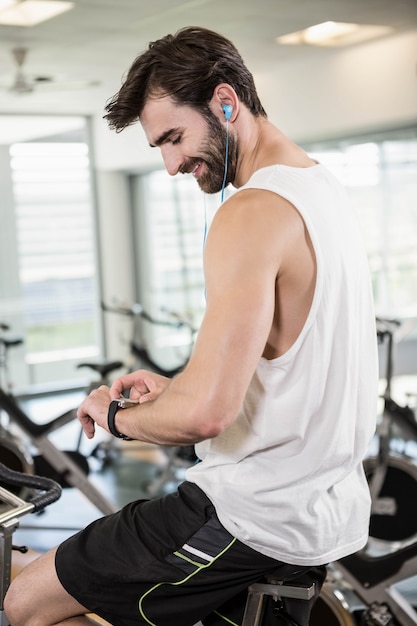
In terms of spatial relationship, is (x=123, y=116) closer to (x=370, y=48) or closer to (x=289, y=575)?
(x=289, y=575)

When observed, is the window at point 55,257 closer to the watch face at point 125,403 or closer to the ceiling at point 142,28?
the ceiling at point 142,28

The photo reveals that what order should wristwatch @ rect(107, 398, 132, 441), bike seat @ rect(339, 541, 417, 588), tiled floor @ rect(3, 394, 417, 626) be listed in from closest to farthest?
wristwatch @ rect(107, 398, 132, 441)
bike seat @ rect(339, 541, 417, 588)
tiled floor @ rect(3, 394, 417, 626)

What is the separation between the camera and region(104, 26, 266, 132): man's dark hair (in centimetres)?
131

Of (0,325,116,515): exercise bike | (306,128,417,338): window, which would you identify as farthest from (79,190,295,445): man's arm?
(306,128,417,338): window

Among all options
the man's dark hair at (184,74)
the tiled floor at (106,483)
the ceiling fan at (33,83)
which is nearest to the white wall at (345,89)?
the ceiling fan at (33,83)

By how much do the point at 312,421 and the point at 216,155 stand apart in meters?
0.45

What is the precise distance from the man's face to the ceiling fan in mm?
4060

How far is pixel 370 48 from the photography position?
15.5ft

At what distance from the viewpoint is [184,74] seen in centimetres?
130

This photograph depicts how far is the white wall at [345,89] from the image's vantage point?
4570mm

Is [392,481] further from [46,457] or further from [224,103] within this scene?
[224,103]

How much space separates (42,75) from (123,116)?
4401 millimetres

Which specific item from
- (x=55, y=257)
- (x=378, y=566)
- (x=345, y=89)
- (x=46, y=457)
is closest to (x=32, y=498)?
(x=378, y=566)

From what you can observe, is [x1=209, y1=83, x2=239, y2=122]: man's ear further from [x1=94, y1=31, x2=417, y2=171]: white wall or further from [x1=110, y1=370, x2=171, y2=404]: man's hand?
[x1=94, y1=31, x2=417, y2=171]: white wall
